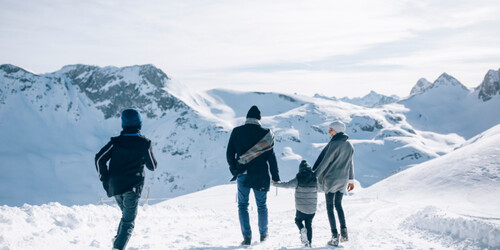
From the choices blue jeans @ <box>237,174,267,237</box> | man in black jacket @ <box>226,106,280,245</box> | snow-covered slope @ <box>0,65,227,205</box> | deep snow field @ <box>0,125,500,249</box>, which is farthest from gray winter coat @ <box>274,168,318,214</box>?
snow-covered slope @ <box>0,65,227,205</box>

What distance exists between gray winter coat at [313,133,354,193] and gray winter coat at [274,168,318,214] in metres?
0.25

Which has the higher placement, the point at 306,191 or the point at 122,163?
the point at 122,163

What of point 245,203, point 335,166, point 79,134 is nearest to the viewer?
point 245,203

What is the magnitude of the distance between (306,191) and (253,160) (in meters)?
1.22

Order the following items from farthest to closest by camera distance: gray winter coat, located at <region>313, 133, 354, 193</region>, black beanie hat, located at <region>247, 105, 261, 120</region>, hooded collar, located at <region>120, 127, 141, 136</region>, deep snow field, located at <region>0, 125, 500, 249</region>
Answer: gray winter coat, located at <region>313, 133, 354, 193</region>, black beanie hat, located at <region>247, 105, 261, 120</region>, deep snow field, located at <region>0, 125, 500, 249</region>, hooded collar, located at <region>120, 127, 141, 136</region>

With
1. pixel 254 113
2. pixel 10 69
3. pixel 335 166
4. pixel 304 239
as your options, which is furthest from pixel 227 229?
pixel 10 69

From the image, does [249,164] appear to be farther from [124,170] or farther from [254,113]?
[124,170]

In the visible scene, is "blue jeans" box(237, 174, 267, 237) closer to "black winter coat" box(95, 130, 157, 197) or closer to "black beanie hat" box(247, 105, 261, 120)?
"black beanie hat" box(247, 105, 261, 120)

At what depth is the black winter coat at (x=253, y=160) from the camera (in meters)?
6.59

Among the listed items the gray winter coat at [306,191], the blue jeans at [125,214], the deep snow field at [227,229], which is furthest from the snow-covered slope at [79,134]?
the blue jeans at [125,214]

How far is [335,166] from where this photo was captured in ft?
23.4

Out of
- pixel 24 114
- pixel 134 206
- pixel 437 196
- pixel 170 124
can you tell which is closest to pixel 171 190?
pixel 170 124

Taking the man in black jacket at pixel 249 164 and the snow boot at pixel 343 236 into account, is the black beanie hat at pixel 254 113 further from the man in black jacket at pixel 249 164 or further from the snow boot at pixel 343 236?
the snow boot at pixel 343 236

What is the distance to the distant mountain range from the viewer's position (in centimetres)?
12556
